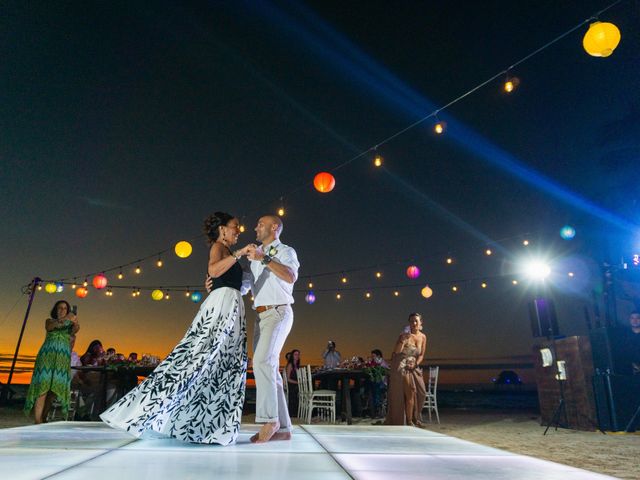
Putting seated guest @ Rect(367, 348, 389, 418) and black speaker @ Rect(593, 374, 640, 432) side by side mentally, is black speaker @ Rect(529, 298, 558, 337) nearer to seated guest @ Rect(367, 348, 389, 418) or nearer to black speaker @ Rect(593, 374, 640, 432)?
black speaker @ Rect(593, 374, 640, 432)

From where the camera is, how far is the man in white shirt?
93.5 inches

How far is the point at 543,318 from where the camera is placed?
20.5ft

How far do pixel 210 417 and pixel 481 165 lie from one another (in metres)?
9.38

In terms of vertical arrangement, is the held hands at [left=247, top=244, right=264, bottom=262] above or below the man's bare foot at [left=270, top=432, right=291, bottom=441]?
above

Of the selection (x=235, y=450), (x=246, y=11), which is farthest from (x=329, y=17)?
(x=235, y=450)

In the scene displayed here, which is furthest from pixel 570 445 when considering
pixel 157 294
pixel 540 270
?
pixel 157 294

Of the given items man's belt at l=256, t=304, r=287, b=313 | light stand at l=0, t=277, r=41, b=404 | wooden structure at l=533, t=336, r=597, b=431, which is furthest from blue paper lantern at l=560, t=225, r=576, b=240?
light stand at l=0, t=277, r=41, b=404

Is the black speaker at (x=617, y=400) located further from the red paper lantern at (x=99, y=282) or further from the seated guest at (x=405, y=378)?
the red paper lantern at (x=99, y=282)

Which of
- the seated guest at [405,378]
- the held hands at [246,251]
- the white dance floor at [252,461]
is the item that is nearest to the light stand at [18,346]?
the seated guest at [405,378]

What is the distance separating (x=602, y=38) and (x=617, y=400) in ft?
15.0

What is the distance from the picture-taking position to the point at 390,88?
24.9 feet

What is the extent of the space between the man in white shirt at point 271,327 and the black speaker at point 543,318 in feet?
16.5

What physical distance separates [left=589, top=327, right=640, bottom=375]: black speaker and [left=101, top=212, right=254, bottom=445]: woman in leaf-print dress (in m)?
5.53

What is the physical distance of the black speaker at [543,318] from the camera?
6.17 meters
